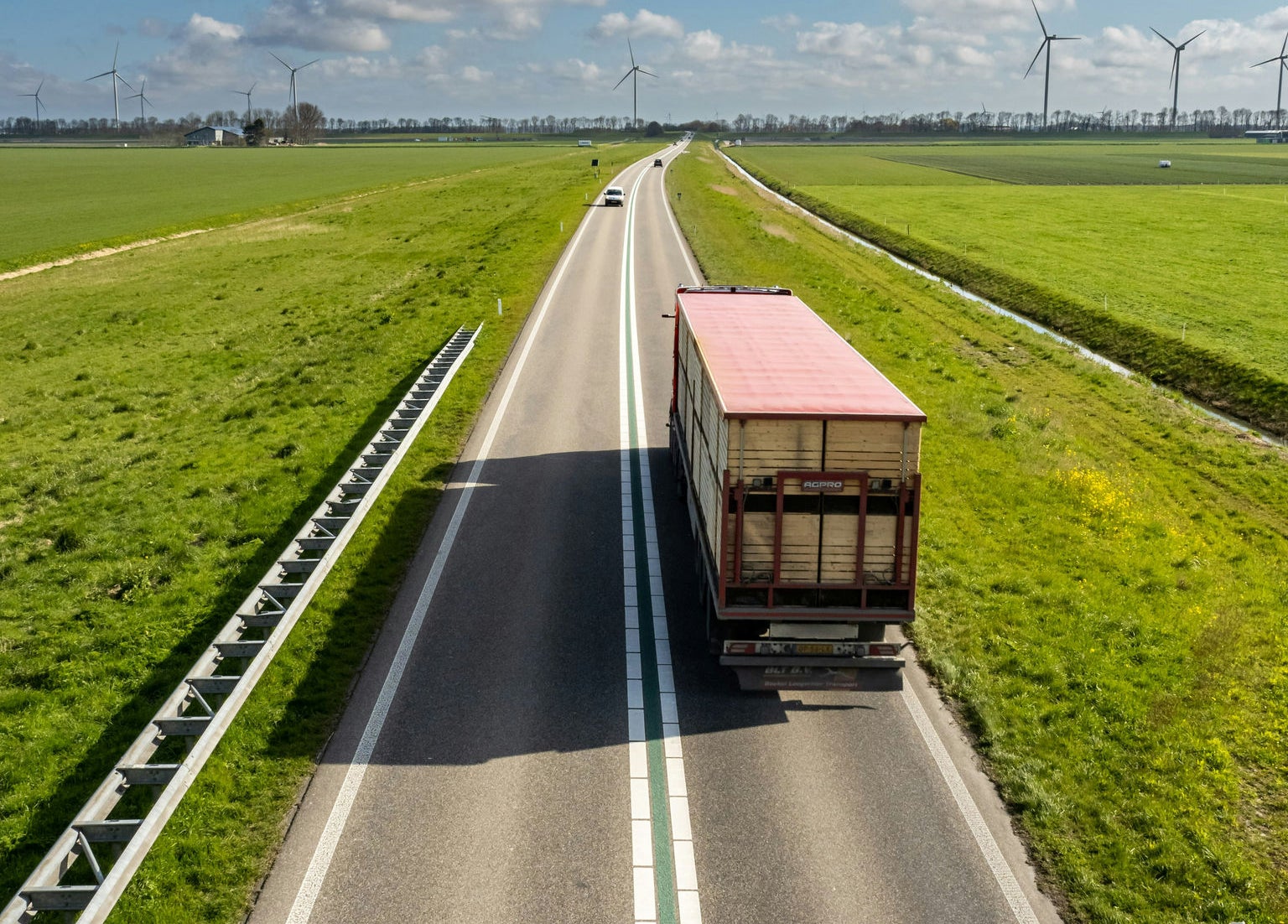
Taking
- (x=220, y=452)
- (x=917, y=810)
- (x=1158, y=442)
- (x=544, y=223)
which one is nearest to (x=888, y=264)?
(x=544, y=223)

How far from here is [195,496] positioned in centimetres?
1997

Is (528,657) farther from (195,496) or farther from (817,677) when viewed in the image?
(195,496)

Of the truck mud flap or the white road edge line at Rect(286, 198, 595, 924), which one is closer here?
the white road edge line at Rect(286, 198, 595, 924)

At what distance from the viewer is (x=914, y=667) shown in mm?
13672

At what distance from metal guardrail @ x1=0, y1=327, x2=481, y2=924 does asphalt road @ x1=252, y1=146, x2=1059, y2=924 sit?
1.20 metres

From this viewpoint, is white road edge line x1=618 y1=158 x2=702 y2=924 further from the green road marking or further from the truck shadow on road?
the truck shadow on road

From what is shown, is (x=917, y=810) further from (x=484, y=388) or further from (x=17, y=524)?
(x=484, y=388)

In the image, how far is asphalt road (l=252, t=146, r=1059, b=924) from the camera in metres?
9.33

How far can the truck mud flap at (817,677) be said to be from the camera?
12.4 meters

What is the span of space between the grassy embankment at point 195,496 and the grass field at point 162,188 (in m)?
17.7

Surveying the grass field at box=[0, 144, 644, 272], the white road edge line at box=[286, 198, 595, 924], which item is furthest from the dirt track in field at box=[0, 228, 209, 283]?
the white road edge line at box=[286, 198, 595, 924]

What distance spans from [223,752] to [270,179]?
117 meters

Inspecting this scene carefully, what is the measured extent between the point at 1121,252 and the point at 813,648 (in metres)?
53.3

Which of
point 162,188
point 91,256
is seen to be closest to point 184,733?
point 91,256
